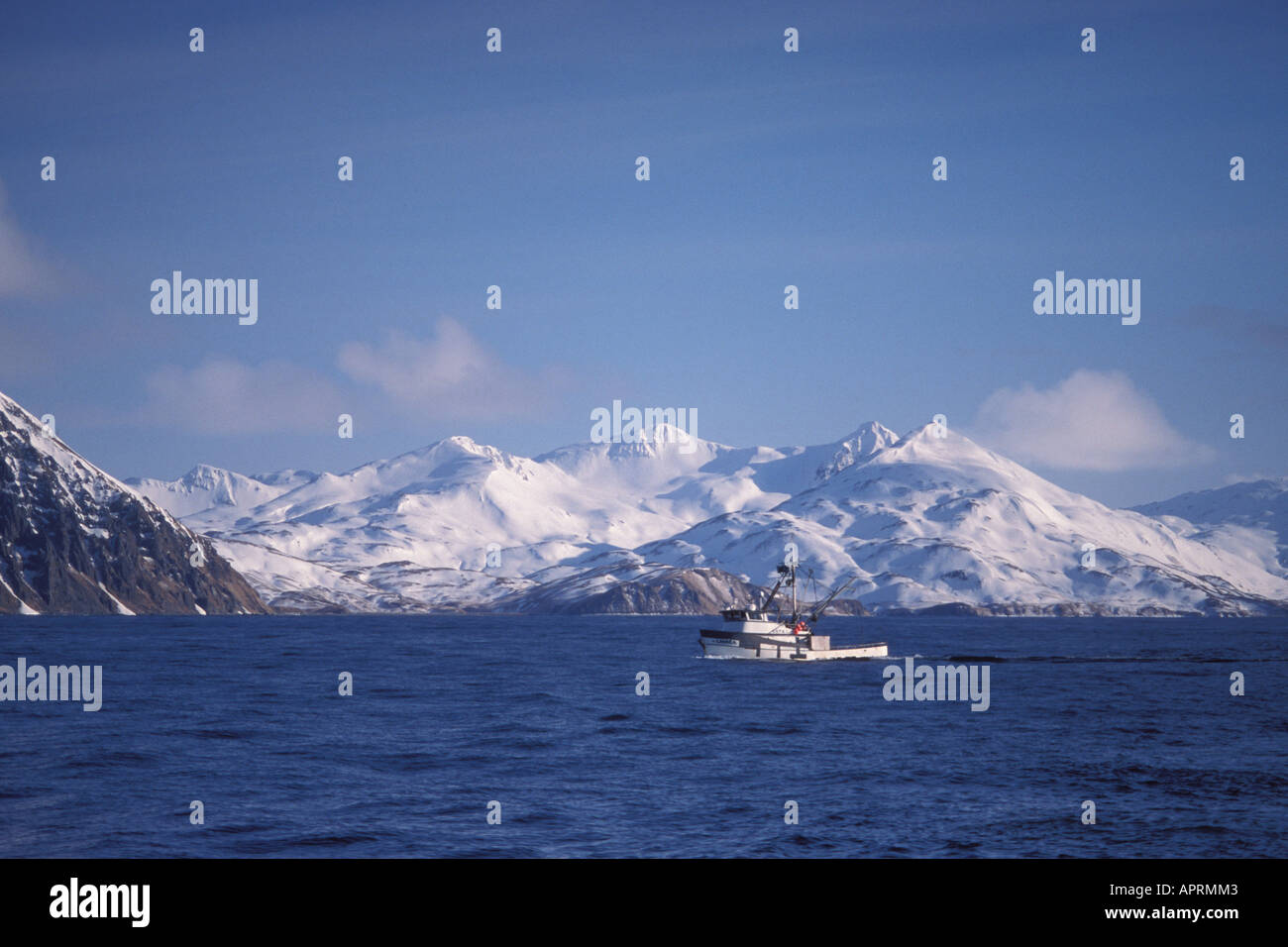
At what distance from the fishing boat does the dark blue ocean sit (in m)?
42.7

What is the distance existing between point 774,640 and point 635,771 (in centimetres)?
10707

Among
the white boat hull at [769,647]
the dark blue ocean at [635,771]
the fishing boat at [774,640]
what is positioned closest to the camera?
the dark blue ocean at [635,771]

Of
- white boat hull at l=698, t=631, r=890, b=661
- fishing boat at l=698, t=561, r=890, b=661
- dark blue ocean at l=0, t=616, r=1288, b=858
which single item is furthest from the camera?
fishing boat at l=698, t=561, r=890, b=661

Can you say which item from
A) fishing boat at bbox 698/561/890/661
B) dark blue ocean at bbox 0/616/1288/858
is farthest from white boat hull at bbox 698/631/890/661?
dark blue ocean at bbox 0/616/1288/858

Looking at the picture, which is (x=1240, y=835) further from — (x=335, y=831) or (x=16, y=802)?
(x=16, y=802)

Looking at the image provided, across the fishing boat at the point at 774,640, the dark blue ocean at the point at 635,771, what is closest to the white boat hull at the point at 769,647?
the fishing boat at the point at 774,640

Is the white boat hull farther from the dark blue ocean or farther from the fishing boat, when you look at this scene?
the dark blue ocean

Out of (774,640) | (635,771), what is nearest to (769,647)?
(774,640)

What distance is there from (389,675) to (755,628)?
2300 inches

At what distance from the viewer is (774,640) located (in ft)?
561

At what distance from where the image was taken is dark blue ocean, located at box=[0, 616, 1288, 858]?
4716cm

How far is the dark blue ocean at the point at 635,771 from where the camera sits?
47156mm

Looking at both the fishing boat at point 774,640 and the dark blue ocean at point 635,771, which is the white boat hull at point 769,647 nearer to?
the fishing boat at point 774,640

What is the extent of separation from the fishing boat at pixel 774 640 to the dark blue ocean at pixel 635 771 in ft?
140
